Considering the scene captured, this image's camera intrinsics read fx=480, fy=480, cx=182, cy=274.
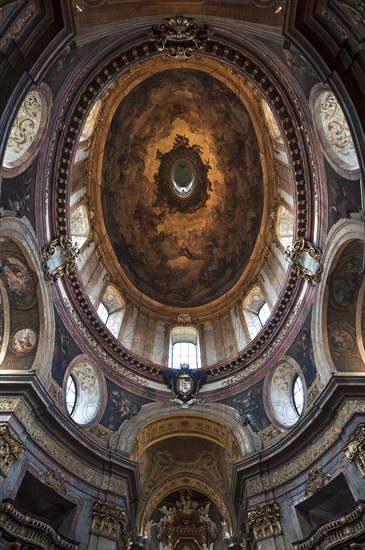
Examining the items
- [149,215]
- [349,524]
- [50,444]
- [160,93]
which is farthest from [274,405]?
[160,93]

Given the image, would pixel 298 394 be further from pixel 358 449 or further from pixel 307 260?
pixel 307 260

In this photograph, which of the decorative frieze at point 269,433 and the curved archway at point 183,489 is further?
the curved archway at point 183,489

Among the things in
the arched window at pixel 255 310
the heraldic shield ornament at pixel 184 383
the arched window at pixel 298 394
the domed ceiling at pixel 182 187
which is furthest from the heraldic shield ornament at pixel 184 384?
the domed ceiling at pixel 182 187

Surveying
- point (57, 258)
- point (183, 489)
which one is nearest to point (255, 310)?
point (183, 489)

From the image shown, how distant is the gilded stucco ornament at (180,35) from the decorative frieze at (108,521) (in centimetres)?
1467

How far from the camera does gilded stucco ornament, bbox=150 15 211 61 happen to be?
523 inches

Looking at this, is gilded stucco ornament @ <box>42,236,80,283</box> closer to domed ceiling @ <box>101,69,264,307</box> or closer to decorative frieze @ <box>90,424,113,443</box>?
decorative frieze @ <box>90,424,113,443</box>

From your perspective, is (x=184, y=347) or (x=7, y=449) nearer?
(x=7, y=449)

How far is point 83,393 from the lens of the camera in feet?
62.3

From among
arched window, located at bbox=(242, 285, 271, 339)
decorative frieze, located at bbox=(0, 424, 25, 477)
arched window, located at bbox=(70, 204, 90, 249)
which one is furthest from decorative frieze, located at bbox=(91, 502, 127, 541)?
arched window, located at bbox=(70, 204, 90, 249)

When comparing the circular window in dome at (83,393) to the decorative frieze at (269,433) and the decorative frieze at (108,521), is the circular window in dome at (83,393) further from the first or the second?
the decorative frieze at (269,433)

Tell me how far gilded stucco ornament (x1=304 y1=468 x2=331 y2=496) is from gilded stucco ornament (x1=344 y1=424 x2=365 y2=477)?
4.50 feet

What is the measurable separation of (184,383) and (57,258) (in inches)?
313

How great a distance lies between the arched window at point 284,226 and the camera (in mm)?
22562
